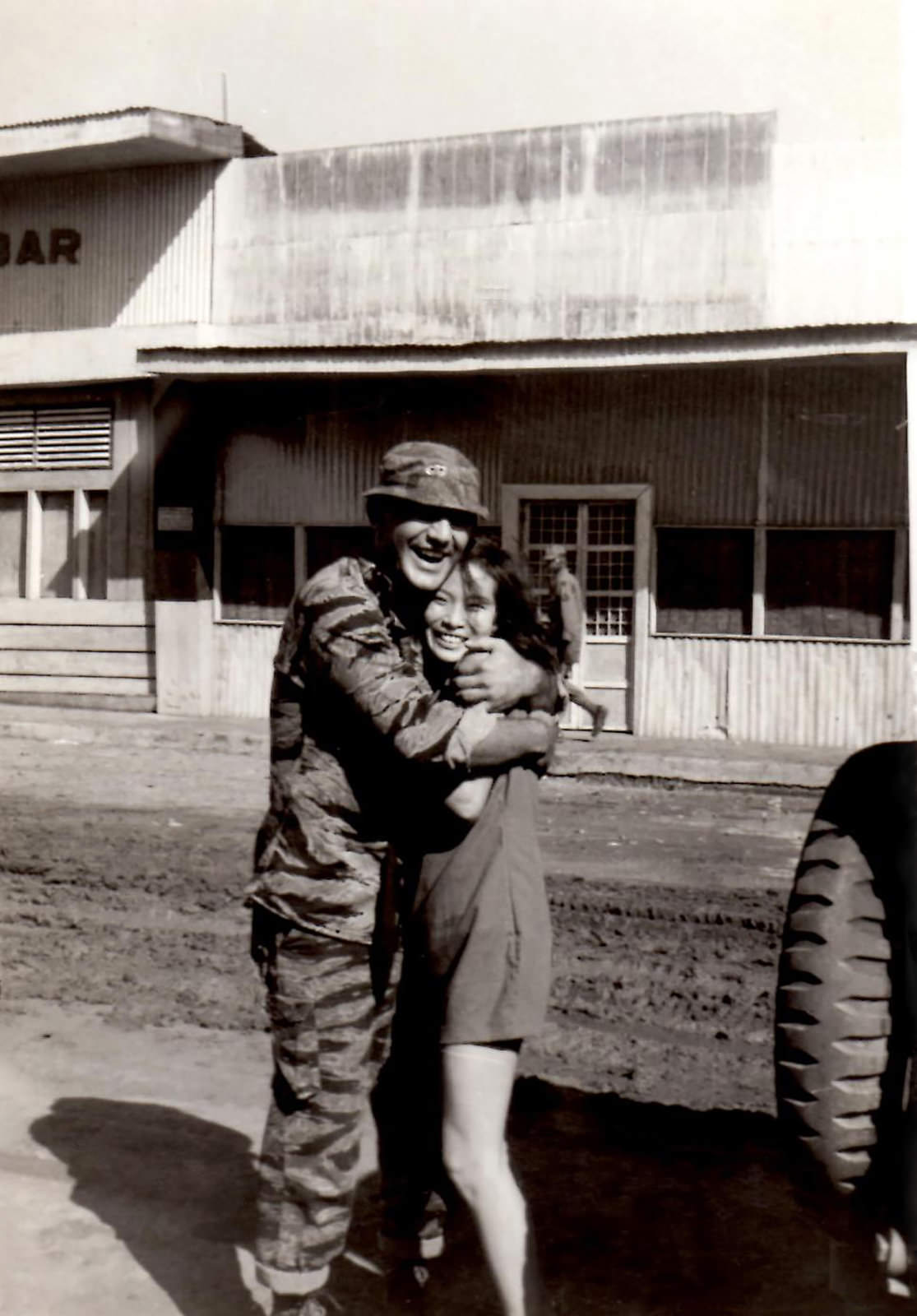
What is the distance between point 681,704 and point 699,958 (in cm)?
814

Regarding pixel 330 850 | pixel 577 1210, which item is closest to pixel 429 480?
pixel 330 850

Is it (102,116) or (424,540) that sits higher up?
(102,116)

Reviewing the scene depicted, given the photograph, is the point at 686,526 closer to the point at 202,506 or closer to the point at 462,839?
the point at 202,506

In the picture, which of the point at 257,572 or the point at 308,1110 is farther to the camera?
the point at 257,572

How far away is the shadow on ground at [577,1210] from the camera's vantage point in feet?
11.3

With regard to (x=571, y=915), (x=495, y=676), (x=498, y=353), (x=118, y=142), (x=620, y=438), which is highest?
(x=118, y=142)

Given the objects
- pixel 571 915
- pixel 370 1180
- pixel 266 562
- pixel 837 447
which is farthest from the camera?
pixel 266 562

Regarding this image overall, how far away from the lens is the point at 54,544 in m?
17.4

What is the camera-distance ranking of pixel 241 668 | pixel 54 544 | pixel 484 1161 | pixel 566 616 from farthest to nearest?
pixel 54 544 → pixel 241 668 → pixel 566 616 → pixel 484 1161

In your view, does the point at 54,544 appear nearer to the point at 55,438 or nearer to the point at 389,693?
the point at 55,438

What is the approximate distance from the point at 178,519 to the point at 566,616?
4.94 meters

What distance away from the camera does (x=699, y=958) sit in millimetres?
6793

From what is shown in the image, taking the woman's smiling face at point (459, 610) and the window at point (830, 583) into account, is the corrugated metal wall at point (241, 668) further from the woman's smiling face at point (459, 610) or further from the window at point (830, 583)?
the woman's smiling face at point (459, 610)

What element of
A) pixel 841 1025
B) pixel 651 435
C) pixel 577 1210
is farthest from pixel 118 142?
pixel 841 1025
